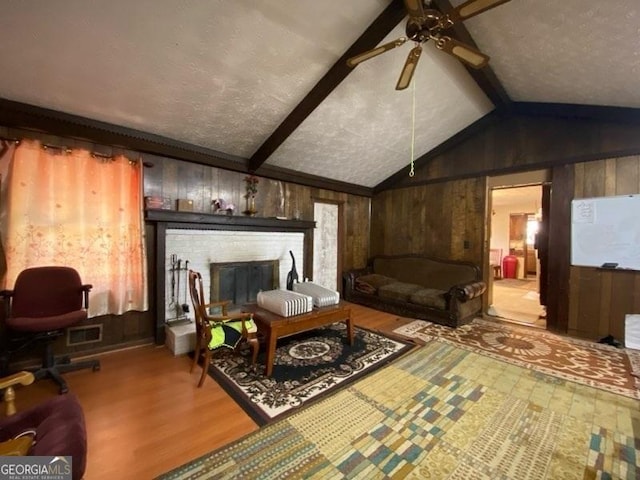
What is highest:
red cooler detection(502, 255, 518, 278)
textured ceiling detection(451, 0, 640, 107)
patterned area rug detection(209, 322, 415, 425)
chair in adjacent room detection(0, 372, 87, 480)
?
textured ceiling detection(451, 0, 640, 107)

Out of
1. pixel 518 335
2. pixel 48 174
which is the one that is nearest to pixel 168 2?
pixel 48 174

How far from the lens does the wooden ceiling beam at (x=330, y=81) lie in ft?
7.39

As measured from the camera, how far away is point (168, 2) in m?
1.82

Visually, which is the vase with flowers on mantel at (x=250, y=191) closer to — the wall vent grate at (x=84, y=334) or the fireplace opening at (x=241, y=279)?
the fireplace opening at (x=241, y=279)

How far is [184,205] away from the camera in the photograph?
10.6 ft

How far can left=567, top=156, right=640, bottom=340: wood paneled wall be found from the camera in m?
3.14

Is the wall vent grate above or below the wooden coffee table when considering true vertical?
below

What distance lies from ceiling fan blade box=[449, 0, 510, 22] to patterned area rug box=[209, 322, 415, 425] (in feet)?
9.21

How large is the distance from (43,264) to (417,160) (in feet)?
17.7

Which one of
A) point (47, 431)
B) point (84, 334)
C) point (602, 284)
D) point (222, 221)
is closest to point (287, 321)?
point (47, 431)

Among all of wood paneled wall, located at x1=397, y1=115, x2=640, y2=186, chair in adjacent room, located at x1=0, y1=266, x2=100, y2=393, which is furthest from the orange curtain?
wood paneled wall, located at x1=397, y1=115, x2=640, y2=186

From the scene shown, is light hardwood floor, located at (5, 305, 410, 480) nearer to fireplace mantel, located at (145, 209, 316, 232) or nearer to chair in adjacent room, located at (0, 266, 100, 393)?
chair in adjacent room, located at (0, 266, 100, 393)

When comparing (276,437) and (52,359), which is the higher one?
(52,359)

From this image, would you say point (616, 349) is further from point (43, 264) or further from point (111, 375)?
point (43, 264)
